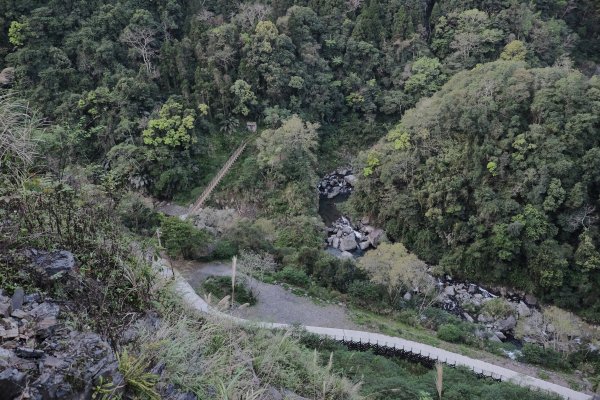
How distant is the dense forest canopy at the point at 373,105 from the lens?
2223 centimetres

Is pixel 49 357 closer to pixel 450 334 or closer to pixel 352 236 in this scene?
pixel 450 334

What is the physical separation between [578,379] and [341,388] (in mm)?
12649

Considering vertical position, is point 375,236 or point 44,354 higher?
point 44,354

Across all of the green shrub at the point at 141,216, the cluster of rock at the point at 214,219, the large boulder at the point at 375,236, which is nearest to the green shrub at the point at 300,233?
the cluster of rock at the point at 214,219

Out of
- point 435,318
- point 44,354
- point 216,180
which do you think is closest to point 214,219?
point 216,180

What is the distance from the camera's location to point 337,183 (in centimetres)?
3094

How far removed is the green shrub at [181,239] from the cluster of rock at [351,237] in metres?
8.62

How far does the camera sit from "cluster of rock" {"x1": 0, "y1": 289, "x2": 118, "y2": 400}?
3.88 metres

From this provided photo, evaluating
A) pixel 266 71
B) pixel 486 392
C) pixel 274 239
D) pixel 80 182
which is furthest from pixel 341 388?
pixel 266 71

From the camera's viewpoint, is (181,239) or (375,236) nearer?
(181,239)

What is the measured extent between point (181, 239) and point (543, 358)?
44.3 feet

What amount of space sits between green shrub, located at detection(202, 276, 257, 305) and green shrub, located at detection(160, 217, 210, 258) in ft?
6.22

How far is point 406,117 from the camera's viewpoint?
27.1m

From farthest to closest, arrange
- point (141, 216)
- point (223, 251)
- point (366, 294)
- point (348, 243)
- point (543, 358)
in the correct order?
point (348, 243), point (223, 251), point (366, 294), point (141, 216), point (543, 358)
